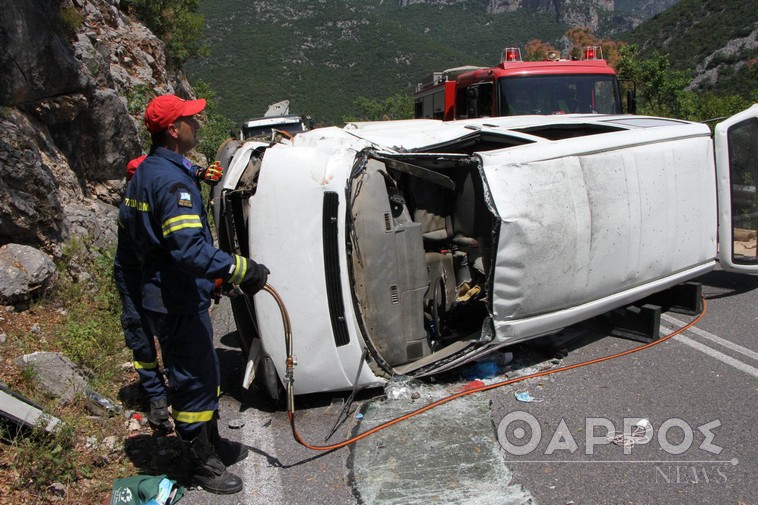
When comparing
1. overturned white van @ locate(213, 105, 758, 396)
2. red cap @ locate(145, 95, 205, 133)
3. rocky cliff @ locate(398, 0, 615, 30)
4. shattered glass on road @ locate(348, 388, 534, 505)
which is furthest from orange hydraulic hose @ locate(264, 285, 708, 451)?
rocky cliff @ locate(398, 0, 615, 30)

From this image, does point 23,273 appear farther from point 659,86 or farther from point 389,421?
point 659,86

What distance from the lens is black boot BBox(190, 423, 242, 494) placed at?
10.2 feet

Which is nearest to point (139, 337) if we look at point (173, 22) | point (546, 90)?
point (546, 90)

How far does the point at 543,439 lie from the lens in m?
3.46

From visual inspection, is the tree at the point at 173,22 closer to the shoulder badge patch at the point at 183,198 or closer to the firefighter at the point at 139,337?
the firefighter at the point at 139,337

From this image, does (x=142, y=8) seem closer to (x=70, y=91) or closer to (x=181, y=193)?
(x=70, y=91)

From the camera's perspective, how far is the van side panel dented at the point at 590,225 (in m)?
3.88

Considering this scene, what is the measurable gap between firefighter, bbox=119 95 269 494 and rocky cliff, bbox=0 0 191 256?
9.27 feet

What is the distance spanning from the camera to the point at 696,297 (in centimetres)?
520

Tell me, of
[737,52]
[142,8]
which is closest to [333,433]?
[142,8]

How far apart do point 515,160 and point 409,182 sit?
0.83 metres

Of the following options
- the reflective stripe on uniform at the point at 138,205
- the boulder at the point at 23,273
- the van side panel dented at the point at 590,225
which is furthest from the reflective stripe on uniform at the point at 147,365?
the van side panel dented at the point at 590,225

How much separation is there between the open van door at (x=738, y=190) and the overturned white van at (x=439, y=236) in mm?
389

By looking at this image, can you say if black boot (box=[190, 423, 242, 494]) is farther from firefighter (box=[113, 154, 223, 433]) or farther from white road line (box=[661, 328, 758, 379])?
white road line (box=[661, 328, 758, 379])
